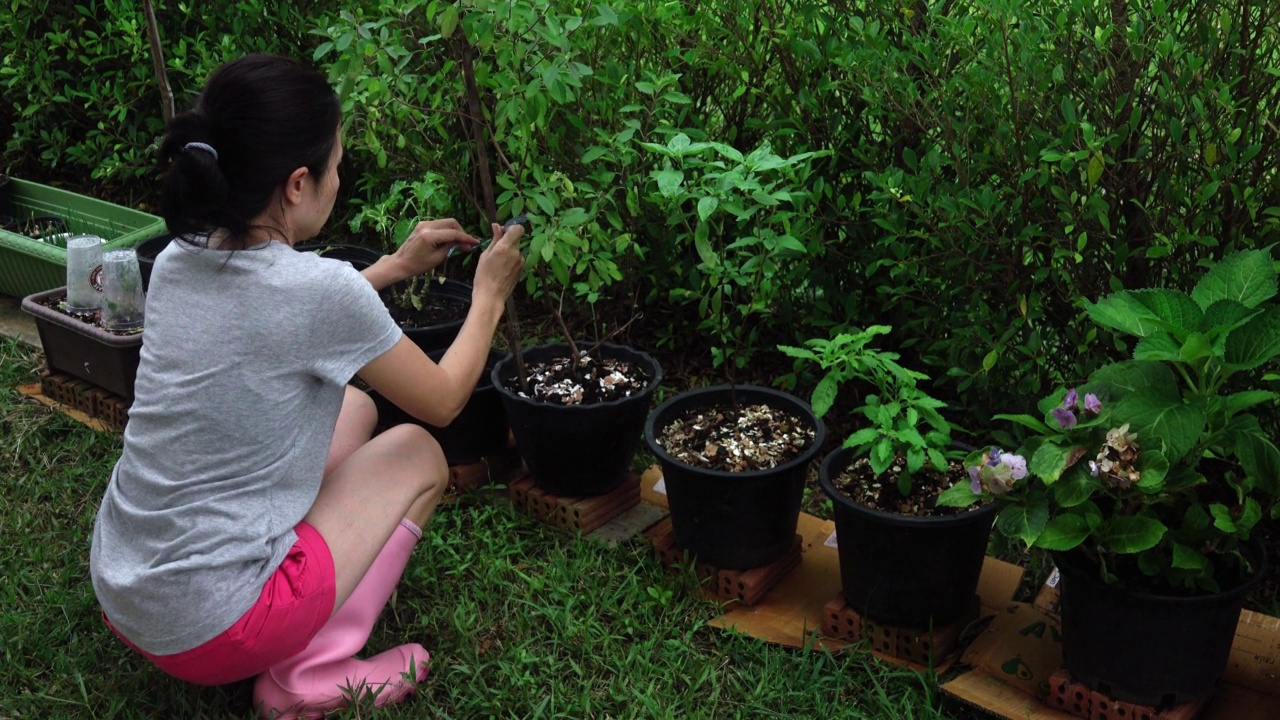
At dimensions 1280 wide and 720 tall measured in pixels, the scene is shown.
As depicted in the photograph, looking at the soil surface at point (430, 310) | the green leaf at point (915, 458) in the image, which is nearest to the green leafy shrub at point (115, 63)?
the soil surface at point (430, 310)

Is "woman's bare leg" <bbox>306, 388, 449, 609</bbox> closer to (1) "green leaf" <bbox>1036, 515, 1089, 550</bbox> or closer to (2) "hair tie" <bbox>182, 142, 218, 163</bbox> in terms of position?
(2) "hair tie" <bbox>182, 142, 218, 163</bbox>

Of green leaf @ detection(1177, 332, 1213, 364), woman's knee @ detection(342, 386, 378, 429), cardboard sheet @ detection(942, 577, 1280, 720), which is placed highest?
green leaf @ detection(1177, 332, 1213, 364)

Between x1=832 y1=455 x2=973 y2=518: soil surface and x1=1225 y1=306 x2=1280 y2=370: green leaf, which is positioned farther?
x1=832 y1=455 x2=973 y2=518: soil surface

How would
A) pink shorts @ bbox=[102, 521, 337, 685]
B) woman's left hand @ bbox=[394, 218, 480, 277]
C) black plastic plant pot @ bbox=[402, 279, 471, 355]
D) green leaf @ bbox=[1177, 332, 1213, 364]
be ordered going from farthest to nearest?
1. black plastic plant pot @ bbox=[402, 279, 471, 355]
2. woman's left hand @ bbox=[394, 218, 480, 277]
3. pink shorts @ bbox=[102, 521, 337, 685]
4. green leaf @ bbox=[1177, 332, 1213, 364]

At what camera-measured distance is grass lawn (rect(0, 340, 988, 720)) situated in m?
2.73

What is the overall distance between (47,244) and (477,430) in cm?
198

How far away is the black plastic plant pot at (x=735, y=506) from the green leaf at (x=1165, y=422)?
785 millimetres

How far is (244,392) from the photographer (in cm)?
245

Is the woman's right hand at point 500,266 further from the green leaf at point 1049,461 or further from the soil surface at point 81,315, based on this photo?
the soil surface at point 81,315

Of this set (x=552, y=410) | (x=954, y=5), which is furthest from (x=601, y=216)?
(x=954, y=5)

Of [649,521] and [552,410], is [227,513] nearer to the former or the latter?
[552,410]

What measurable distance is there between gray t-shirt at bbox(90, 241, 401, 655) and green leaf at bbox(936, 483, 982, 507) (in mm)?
1169

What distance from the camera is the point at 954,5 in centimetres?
341

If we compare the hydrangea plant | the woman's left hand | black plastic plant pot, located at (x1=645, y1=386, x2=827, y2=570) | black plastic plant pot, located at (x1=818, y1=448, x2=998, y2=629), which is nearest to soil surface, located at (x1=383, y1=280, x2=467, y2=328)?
the woman's left hand
